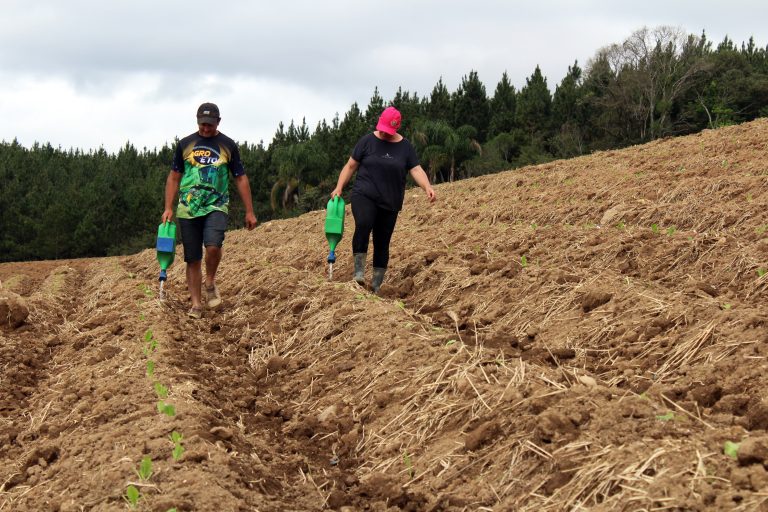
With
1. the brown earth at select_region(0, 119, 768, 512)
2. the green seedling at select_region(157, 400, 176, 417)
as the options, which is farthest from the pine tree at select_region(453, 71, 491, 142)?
the green seedling at select_region(157, 400, 176, 417)

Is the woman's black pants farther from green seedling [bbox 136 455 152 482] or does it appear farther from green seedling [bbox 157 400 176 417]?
green seedling [bbox 136 455 152 482]

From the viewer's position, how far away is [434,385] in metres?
4.06

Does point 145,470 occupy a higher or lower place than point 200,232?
lower

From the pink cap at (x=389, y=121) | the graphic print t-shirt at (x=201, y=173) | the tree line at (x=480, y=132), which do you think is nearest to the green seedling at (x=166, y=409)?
the graphic print t-shirt at (x=201, y=173)

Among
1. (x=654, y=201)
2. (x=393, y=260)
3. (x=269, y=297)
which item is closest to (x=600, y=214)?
(x=654, y=201)

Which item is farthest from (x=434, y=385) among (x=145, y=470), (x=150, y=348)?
(x=150, y=348)

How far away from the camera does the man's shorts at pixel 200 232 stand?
6.84 m

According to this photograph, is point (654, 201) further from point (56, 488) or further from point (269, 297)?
point (56, 488)

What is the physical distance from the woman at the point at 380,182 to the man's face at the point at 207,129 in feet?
3.98

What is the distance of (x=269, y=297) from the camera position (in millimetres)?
7508

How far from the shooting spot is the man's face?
680 centimetres

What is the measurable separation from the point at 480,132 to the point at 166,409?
48800 millimetres

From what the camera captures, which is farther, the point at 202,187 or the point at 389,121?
the point at 389,121

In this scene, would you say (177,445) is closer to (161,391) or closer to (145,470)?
(145,470)
